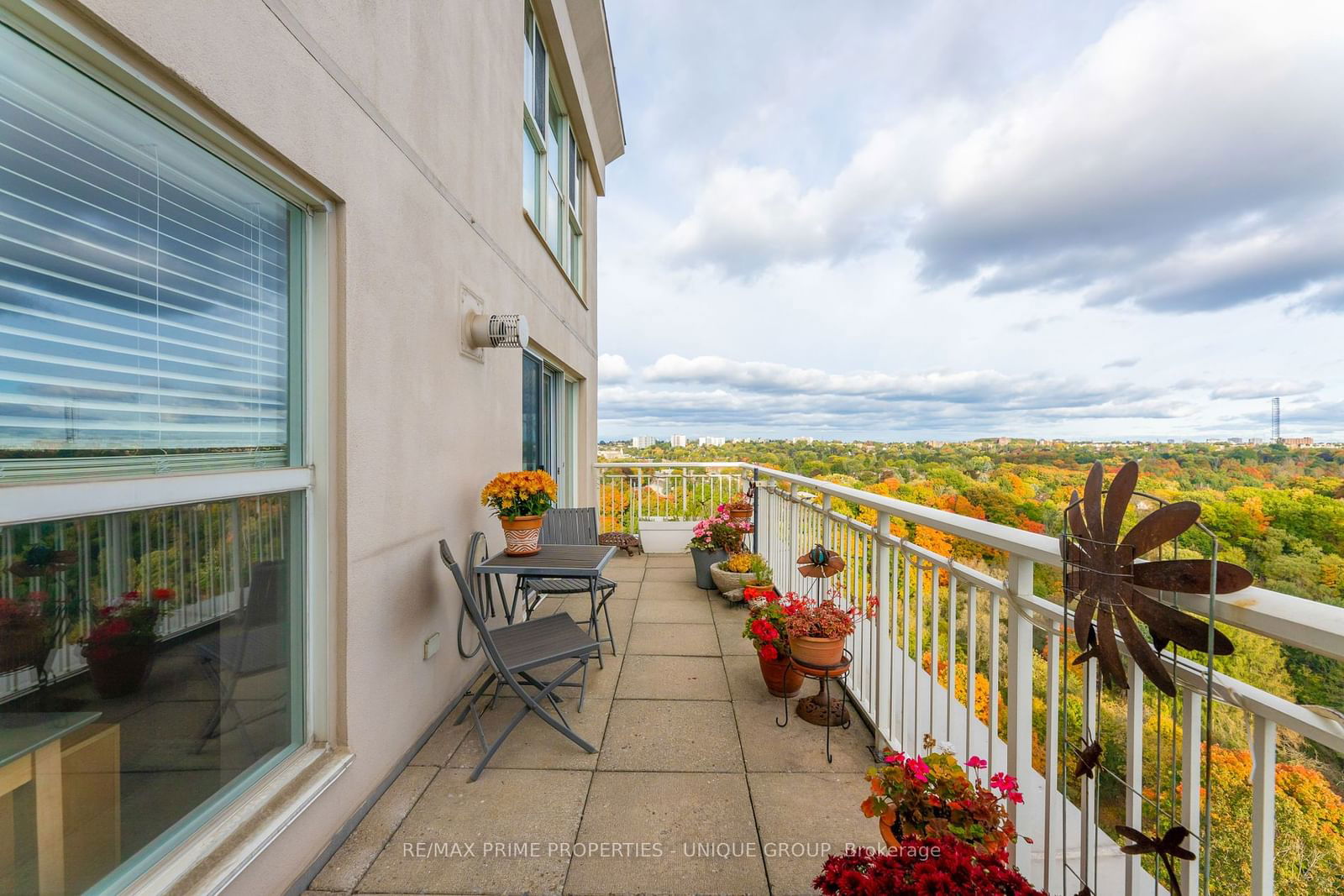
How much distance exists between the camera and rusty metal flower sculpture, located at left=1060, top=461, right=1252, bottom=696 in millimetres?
818

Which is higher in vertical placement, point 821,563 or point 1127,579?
point 1127,579

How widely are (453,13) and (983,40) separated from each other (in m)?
6.57

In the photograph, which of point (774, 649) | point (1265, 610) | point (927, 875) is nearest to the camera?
point (1265, 610)

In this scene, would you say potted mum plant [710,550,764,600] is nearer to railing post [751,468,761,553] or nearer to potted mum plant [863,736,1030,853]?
railing post [751,468,761,553]

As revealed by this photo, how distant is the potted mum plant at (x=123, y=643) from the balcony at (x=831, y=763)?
3.04ft

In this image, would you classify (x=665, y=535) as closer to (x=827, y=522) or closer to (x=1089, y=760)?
(x=827, y=522)

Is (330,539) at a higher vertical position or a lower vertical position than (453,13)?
lower

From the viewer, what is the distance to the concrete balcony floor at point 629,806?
1.64m

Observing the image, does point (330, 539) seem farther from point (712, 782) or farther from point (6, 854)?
point (712, 782)

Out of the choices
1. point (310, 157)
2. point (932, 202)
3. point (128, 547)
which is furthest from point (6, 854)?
point (932, 202)

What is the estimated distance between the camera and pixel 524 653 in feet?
7.60

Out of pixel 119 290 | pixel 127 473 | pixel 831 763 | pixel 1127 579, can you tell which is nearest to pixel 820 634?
pixel 831 763

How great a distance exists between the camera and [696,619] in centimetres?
400

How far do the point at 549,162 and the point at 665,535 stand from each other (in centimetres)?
433
